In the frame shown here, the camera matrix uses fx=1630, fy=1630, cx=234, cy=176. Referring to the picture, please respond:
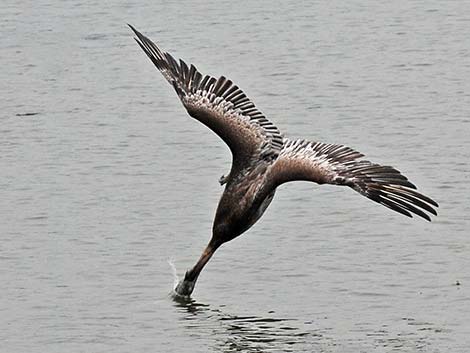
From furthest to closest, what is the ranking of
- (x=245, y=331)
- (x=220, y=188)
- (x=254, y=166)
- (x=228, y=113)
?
(x=220, y=188) → (x=228, y=113) → (x=254, y=166) → (x=245, y=331)

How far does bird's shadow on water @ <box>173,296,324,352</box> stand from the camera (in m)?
12.0

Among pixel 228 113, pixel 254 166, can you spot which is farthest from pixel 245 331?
pixel 228 113

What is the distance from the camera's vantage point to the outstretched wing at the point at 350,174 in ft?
37.5

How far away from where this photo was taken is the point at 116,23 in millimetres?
25016

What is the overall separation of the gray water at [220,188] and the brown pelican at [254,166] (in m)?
0.60

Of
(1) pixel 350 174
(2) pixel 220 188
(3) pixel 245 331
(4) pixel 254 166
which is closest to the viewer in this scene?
(1) pixel 350 174

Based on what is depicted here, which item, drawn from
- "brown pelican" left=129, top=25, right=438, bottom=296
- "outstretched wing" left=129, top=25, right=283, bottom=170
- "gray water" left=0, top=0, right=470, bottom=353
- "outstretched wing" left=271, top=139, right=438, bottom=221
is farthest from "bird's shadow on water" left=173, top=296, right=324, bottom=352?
"outstretched wing" left=129, top=25, right=283, bottom=170

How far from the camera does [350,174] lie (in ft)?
39.4

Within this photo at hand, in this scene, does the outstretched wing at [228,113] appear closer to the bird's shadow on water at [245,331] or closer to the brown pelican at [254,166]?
the brown pelican at [254,166]

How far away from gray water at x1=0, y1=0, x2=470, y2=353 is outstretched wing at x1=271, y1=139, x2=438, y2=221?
1059 mm

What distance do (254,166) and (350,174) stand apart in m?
1.66

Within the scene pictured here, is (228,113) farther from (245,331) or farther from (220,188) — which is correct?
(245,331)

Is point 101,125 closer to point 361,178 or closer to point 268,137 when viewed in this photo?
point 268,137

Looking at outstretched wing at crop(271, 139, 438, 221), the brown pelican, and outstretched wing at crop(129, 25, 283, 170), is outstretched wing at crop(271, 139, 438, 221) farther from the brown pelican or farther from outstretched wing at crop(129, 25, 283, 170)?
outstretched wing at crop(129, 25, 283, 170)
